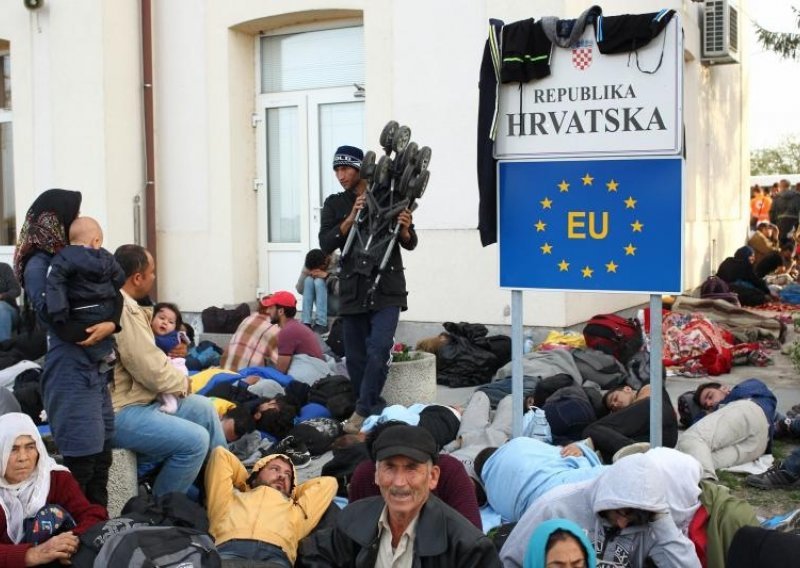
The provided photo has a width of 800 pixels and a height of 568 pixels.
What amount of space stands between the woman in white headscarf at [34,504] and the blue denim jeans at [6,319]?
5.78m

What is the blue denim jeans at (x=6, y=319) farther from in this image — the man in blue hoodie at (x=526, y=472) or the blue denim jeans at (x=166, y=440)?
the man in blue hoodie at (x=526, y=472)

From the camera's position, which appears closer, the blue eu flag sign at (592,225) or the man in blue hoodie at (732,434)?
the blue eu flag sign at (592,225)

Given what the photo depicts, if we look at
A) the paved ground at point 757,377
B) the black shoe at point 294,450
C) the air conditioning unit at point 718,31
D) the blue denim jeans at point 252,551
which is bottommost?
the blue denim jeans at point 252,551

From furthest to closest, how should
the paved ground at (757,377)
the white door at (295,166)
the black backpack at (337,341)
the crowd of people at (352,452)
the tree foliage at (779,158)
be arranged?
1. the tree foliage at (779,158)
2. the white door at (295,166)
3. the black backpack at (337,341)
4. the paved ground at (757,377)
5. the crowd of people at (352,452)

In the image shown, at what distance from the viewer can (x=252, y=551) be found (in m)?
4.62

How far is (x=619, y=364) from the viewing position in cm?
840

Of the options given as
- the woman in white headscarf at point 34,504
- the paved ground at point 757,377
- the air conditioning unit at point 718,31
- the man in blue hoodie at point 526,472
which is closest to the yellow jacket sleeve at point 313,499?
the man in blue hoodie at point 526,472

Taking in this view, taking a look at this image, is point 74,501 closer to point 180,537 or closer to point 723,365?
point 180,537

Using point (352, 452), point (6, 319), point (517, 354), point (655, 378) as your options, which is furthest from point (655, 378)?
point (6, 319)

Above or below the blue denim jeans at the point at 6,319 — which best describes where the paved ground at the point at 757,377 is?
below

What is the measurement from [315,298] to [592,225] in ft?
19.6

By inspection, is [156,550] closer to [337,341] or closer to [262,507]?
[262,507]

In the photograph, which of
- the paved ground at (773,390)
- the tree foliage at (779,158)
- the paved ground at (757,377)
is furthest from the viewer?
the tree foliage at (779,158)

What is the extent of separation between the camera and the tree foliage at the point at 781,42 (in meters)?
20.0
